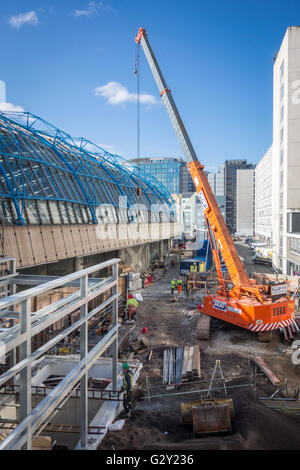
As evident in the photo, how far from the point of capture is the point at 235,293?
1539cm

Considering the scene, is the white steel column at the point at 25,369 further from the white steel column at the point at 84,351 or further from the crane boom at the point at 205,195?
the crane boom at the point at 205,195

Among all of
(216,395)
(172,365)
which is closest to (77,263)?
(172,365)

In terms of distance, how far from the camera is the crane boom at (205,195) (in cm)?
1514

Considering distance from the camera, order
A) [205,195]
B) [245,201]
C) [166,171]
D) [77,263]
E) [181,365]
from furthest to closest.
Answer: [166,171]
[245,201]
[77,263]
[205,195]
[181,365]

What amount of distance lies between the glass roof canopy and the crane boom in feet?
26.8

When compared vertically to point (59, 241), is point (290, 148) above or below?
above

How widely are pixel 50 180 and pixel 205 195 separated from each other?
9.91 meters

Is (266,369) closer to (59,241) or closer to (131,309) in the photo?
(131,309)

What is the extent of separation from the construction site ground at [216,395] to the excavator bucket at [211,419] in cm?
22

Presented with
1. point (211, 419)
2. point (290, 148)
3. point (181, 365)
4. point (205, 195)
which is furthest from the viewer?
point (290, 148)

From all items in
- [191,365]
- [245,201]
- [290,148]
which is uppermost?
[245,201]

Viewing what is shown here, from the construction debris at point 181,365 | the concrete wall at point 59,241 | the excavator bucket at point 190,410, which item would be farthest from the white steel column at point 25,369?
the concrete wall at point 59,241

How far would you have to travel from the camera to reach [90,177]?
84.3ft

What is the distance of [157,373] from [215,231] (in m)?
7.54
